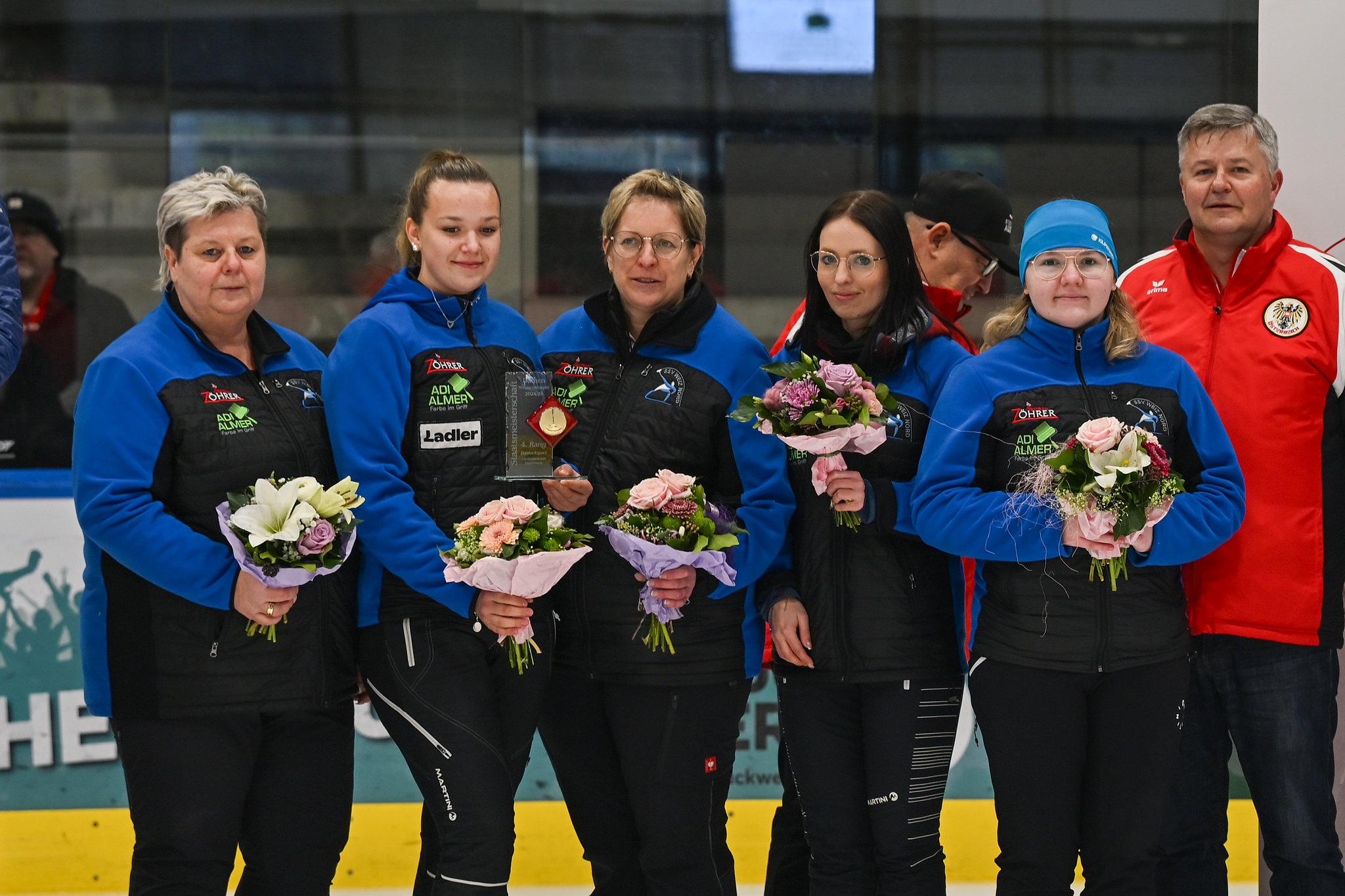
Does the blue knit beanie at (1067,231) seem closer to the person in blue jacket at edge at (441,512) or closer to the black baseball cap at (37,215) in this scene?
the person in blue jacket at edge at (441,512)

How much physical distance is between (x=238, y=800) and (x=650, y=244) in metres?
1.54

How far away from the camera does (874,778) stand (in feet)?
9.45

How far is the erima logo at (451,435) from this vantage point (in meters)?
2.82

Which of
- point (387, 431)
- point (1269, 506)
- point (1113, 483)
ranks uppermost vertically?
point (387, 431)

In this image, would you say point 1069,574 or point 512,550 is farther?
point 1069,574

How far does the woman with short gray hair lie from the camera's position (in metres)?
2.63

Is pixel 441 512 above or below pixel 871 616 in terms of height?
above

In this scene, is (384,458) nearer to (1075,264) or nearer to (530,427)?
(530,427)

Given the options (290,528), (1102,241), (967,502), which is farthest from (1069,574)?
(290,528)

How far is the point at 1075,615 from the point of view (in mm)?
2770

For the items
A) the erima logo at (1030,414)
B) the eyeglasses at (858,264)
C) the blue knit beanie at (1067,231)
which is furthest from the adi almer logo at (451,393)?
the blue knit beanie at (1067,231)

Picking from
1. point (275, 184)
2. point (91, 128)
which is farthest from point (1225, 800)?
point (91, 128)

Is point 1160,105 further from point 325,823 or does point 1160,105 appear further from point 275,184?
point 325,823

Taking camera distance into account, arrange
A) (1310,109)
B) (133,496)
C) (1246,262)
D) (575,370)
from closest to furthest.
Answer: (133,496), (575,370), (1246,262), (1310,109)
